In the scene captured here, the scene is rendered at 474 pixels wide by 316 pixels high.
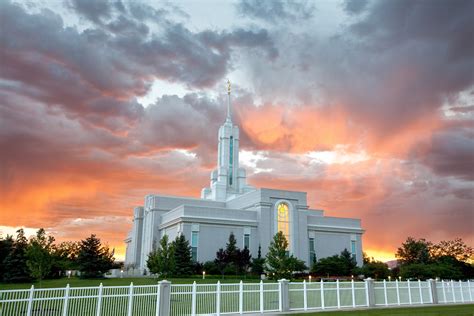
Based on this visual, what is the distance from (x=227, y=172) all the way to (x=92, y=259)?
89.5ft

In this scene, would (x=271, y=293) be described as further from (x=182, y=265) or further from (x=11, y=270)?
(x=11, y=270)

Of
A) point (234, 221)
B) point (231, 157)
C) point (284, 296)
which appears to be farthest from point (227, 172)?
point (284, 296)

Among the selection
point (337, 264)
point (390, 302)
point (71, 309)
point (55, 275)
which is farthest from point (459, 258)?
point (71, 309)

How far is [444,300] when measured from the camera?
2625 centimetres

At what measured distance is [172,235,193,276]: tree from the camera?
138ft

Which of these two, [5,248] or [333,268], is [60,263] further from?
[333,268]

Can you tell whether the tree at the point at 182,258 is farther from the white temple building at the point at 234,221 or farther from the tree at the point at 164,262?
the white temple building at the point at 234,221

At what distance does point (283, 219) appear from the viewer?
5219 centimetres

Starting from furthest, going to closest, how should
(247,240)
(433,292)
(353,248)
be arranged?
(353,248), (247,240), (433,292)

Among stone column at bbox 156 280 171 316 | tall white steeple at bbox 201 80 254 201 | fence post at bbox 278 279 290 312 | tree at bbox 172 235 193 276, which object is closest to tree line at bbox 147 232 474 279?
tree at bbox 172 235 193 276

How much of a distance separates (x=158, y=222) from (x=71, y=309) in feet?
141

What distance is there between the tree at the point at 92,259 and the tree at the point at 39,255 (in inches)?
277

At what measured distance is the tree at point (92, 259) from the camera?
39.7 meters

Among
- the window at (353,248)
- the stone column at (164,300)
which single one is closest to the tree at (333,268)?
the window at (353,248)
